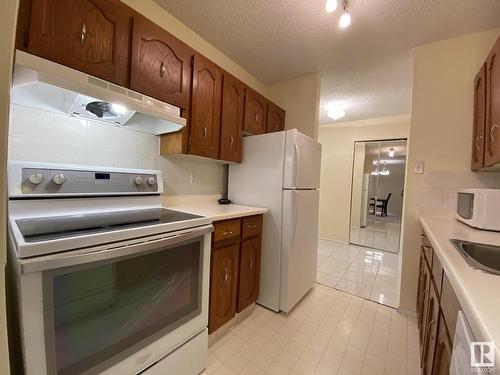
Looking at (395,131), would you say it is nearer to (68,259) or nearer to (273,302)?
(273,302)

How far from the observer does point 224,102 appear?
183 centimetres

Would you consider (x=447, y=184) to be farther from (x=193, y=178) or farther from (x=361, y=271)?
(x=193, y=178)

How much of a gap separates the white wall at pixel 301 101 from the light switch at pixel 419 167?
3.32ft

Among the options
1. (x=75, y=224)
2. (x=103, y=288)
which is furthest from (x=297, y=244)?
(x=75, y=224)

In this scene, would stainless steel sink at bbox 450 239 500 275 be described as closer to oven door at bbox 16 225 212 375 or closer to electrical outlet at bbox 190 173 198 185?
oven door at bbox 16 225 212 375

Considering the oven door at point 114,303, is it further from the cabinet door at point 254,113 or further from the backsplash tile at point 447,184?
the backsplash tile at point 447,184

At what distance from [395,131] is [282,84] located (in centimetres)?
248

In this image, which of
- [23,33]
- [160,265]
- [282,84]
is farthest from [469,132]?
[23,33]

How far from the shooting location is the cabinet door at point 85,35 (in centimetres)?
93

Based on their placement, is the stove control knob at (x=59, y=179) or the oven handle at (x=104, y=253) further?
the stove control knob at (x=59, y=179)

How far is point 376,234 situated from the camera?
13.8 ft

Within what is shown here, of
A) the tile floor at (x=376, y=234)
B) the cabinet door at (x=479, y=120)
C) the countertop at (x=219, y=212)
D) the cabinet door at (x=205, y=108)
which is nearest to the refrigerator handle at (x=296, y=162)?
the countertop at (x=219, y=212)

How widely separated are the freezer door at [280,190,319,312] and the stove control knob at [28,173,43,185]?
155 cm

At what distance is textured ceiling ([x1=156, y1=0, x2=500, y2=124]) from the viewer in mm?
1515
